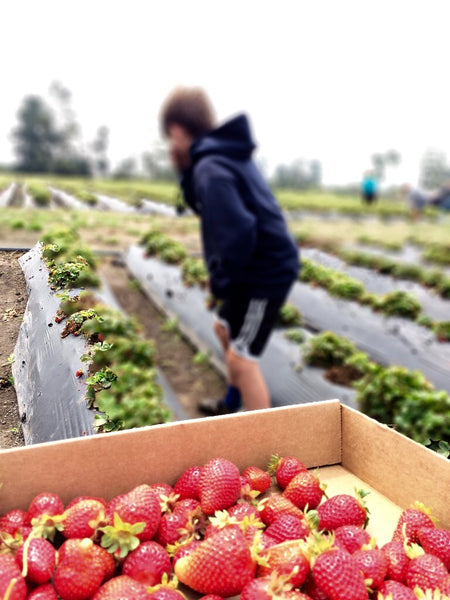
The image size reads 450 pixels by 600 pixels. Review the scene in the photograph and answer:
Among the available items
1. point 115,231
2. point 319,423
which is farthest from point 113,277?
point 319,423

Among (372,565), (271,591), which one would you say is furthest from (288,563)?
(372,565)

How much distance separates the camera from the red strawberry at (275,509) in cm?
143

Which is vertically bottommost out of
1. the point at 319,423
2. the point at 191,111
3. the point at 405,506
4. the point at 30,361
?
the point at 405,506

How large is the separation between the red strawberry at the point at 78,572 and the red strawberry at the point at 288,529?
Answer: 44cm

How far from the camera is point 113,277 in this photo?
6867 mm

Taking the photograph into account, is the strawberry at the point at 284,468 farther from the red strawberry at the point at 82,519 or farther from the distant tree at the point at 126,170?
the distant tree at the point at 126,170

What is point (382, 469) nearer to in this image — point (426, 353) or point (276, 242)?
point (276, 242)

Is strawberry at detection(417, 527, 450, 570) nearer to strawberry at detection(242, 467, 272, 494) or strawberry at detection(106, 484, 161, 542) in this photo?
strawberry at detection(242, 467, 272, 494)

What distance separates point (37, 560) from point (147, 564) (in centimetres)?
24

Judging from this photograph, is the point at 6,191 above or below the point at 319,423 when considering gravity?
above

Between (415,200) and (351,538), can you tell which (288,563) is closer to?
(351,538)

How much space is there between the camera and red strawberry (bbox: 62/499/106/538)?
1220mm

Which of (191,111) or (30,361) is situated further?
(191,111)

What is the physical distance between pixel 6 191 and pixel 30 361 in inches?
157
